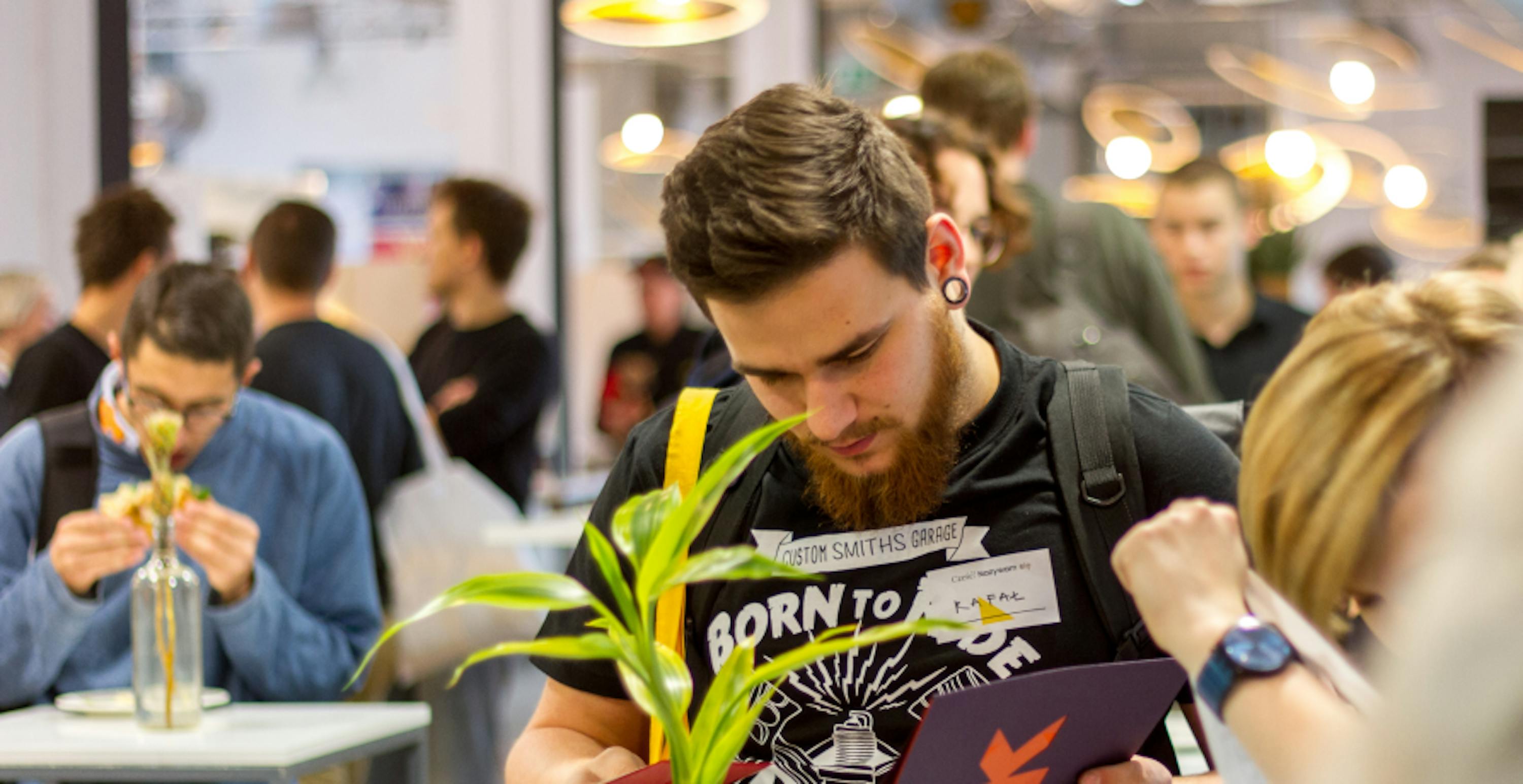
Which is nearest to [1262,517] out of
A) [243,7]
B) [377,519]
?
[377,519]

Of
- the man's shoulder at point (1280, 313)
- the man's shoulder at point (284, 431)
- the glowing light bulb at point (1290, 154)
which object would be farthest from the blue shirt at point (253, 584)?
the glowing light bulb at point (1290, 154)

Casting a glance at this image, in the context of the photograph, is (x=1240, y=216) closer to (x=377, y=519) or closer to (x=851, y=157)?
(x=377, y=519)

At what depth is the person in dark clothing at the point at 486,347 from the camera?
492cm

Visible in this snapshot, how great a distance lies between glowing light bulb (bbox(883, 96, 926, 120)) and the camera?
2.73 meters

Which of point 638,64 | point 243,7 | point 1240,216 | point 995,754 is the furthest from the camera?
point 638,64

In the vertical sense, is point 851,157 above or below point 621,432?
above

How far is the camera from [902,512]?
1675mm

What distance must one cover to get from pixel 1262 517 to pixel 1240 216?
3827 mm

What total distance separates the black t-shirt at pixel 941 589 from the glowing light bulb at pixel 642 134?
12440 millimetres

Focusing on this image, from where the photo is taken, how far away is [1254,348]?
4.56 meters

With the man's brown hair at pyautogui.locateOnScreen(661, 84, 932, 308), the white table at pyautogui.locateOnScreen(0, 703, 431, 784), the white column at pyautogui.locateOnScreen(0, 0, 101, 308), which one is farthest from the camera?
the white column at pyautogui.locateOnScreen(0, 0, 101, 308)

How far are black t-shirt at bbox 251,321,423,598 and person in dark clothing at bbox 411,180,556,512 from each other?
2.43 feet

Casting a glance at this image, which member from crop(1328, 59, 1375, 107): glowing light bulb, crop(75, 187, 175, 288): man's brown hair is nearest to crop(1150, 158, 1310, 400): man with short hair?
crop(75, 187, 175, 288): man's brown hair

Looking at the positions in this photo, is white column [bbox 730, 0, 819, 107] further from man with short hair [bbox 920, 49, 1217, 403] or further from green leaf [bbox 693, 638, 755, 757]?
green leaf [bbox 693, 638, 755, 757]
